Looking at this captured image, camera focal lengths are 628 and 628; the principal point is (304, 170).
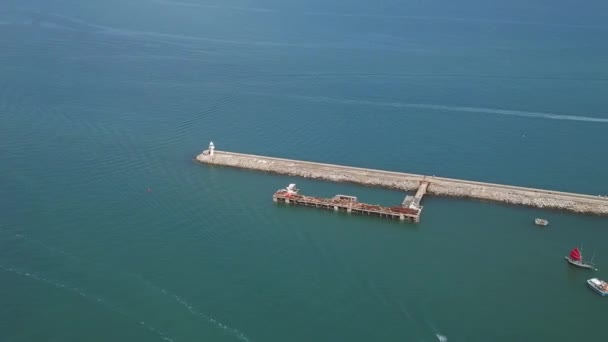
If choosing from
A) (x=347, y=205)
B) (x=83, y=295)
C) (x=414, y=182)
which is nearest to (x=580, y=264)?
(x=414, y=182)

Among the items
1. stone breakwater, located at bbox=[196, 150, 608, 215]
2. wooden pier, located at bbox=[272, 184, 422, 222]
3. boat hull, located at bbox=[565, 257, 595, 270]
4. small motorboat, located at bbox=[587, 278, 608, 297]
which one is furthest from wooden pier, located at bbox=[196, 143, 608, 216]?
small motorboat, located at bbox=[587, 278, 608, 297]

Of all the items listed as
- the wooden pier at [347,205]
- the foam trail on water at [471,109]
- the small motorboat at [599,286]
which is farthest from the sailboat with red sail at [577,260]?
the foam trail on water at [471,109]

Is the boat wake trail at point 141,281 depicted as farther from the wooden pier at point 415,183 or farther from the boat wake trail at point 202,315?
the wooden pier at point 415,183

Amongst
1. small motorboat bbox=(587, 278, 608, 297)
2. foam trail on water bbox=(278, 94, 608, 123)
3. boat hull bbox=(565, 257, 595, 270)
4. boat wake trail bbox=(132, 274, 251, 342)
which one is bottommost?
boat wake trail bbox=(132, 274, 251, 342)

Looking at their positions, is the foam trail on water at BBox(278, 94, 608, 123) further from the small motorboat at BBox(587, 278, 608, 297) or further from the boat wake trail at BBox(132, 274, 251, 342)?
the boat wake trail at BBox(132, 274, 251, 342)

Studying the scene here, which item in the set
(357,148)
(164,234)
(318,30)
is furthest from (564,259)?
(318,30)
